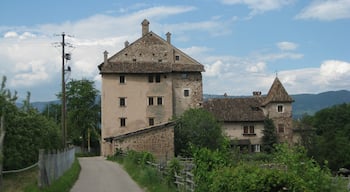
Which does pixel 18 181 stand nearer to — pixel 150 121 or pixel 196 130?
pixel 196 130

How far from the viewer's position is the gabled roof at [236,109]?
7375 centimetres

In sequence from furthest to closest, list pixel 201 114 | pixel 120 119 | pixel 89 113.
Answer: pixel 89 113, pixel 120 119, pixel 201 114

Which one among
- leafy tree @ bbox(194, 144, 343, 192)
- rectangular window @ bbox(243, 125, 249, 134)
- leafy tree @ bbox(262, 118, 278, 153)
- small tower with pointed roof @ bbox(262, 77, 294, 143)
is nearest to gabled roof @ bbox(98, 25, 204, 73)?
rectangular window @ bbox(243, 125, 249, 134)

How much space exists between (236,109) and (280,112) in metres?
6.18

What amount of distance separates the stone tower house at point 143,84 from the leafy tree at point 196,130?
646cm

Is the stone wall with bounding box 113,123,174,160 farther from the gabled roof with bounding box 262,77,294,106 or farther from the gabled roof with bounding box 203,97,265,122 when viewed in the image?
the gabled roof with bounding box 262,77,294,106

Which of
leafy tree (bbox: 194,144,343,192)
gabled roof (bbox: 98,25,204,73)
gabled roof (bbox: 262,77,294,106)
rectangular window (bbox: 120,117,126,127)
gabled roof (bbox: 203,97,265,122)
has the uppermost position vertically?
gabled roof (bbox: 98,25,204,73)

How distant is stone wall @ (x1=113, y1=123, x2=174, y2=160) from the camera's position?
6084 cm

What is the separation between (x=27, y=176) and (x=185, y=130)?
3735 centimetres

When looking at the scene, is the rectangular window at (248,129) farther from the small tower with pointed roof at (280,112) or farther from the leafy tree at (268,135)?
the small tower with pointed roof at (280,112)

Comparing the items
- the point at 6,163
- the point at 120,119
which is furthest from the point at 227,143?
the point at 120,119

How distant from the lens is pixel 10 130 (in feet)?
85.8

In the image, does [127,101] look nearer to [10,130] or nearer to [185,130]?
[185,130]

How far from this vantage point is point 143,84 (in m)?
69.7
